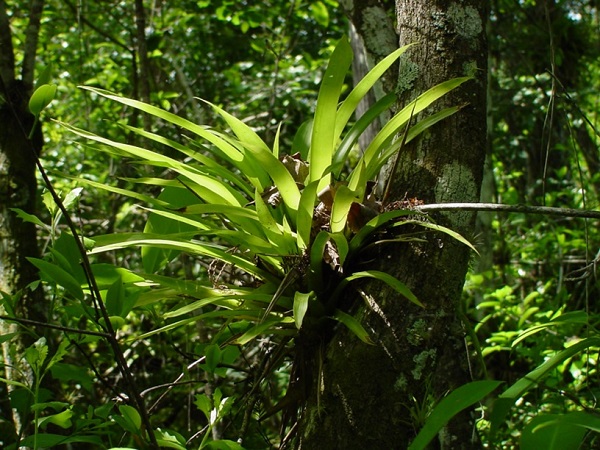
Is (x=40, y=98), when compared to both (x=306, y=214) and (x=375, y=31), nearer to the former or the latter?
(x=306, y=214)

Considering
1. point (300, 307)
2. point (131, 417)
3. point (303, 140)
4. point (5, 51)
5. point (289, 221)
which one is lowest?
point (131, 417)

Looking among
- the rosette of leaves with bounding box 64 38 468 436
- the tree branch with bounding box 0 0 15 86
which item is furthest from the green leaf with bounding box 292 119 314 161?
the tree branch with bounding box 0 0 15 86

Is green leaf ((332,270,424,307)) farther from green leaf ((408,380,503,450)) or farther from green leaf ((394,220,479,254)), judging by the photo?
green leaf ((408,380,503,450))

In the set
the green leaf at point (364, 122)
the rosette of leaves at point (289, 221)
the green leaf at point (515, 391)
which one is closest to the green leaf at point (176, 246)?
the rosette of leaves at point (289, 221)

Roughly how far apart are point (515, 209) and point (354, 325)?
0.29m

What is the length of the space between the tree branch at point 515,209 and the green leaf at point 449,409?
0.31 m

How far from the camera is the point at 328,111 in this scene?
104cm

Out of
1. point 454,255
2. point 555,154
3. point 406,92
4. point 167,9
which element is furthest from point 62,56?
point 555,154

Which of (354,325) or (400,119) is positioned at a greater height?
(400,119)

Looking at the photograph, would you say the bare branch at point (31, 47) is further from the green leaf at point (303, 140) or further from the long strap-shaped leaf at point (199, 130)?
the green leaf at point (303, 140)

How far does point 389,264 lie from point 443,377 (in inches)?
24.0

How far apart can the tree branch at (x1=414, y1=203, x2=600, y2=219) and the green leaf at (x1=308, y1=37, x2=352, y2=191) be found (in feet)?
0.62

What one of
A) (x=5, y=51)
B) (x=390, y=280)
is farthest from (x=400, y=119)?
(x=5, y=51)

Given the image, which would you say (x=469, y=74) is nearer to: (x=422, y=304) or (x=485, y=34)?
(x=485, y=34)
